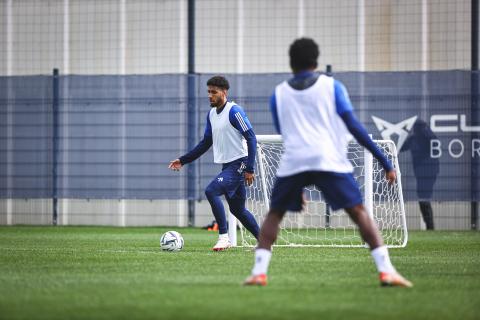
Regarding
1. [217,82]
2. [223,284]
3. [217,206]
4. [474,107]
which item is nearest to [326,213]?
[474,107]

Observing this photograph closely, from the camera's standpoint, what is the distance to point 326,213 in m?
17.8

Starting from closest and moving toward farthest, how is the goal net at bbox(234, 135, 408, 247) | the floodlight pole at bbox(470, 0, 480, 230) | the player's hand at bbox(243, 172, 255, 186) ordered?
the player's hand at bbox(243, 172, 255, 186)
the goal net at bbox(234, 135, 408, 247)
the floodlight pole at bbox(470, 0, 480, 230)

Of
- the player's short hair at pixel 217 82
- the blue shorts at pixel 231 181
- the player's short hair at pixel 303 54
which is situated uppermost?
the player's short hair at pixel 217 82

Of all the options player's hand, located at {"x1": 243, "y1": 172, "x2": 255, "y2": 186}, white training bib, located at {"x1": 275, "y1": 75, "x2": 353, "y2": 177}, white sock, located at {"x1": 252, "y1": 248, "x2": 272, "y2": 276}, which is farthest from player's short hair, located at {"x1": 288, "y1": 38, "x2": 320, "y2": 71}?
player's hand, located at {"x1": 243, "y1": 172, "x2": 255, "y2": 186}

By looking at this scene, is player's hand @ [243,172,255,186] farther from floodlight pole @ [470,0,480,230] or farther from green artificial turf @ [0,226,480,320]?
floodlight pole @ [470,0,480,230]

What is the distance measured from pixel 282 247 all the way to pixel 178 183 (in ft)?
21.2

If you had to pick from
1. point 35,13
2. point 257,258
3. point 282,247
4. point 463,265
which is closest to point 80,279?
point 257,258

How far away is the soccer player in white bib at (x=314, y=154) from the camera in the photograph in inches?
291

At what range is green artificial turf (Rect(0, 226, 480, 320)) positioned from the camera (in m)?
6.01

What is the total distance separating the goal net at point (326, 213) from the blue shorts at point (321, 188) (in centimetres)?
580

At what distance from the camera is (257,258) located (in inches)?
295

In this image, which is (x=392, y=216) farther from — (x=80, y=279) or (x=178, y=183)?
(x=80, y=279)

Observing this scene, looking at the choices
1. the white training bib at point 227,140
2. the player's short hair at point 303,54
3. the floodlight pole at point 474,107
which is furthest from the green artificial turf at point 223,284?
the floodlight pole at point 474,107

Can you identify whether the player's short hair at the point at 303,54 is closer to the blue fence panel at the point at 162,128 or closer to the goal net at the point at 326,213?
the goal net at the point at 326,213
